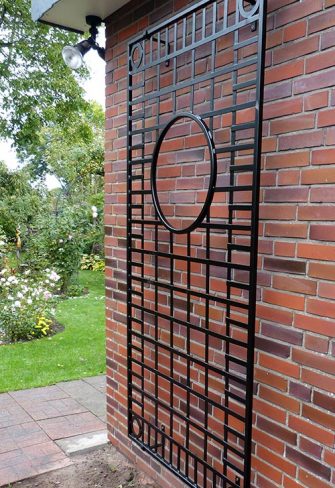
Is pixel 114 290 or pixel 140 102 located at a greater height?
pixel 140 102

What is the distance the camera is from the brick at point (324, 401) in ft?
4.74

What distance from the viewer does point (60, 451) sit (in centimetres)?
277

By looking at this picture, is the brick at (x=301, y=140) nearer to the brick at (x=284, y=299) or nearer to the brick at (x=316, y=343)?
the brick at (x=284, y=299)

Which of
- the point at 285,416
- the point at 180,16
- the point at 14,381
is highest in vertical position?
the point at 180,16

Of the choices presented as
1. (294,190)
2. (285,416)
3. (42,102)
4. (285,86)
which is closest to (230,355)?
(285,416)

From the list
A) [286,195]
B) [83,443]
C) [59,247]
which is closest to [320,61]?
[286,195]

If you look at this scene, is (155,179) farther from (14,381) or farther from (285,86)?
(14,381)

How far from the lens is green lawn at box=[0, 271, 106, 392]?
4082 mm

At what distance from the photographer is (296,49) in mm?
1537

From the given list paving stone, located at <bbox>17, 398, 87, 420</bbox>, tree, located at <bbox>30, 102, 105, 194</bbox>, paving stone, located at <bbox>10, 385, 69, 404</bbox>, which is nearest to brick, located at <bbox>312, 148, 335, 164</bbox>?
paving stone, located at <bbox>17, 398, 87, 420</bbox>

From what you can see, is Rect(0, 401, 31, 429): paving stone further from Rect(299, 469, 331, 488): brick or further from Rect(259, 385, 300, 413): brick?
Rect(299, 469, 331, 488): brick

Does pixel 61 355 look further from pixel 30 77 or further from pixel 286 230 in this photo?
pixel 30 77

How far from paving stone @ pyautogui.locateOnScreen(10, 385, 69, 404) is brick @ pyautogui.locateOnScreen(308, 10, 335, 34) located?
3334mm

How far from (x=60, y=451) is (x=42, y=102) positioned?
7.81 m
